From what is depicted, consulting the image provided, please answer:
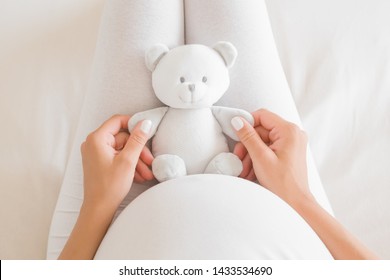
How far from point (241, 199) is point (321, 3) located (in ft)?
2.43

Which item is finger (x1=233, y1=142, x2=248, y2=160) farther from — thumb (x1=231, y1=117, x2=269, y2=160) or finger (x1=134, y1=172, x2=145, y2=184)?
finger (x1=134, y1=172, x2=145, y2=184)

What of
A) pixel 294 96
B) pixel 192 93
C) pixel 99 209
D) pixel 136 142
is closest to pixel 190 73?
pixel 192 93

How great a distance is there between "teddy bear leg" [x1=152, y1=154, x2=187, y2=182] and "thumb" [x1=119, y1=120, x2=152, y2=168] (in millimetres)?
35

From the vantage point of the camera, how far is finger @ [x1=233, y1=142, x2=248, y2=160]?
0.80m

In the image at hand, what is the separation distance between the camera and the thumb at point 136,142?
74 centimetres

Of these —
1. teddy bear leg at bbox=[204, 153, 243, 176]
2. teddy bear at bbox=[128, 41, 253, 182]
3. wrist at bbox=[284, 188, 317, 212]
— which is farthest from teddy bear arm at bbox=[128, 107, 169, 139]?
wrist at bbox=[284, 188, 317, 212]

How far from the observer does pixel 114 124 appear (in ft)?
2.61

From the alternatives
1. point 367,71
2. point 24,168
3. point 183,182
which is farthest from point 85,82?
point 367,71

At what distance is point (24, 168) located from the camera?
965mm

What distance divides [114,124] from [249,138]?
23 centimetres

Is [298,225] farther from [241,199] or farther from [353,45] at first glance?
[353,45]

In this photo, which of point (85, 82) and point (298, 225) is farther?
point (85, 82)

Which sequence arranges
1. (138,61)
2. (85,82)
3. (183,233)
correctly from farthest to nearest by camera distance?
(85,82) → (138,61) → (183,233)

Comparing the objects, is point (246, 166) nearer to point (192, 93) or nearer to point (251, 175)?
point (251, 175)
